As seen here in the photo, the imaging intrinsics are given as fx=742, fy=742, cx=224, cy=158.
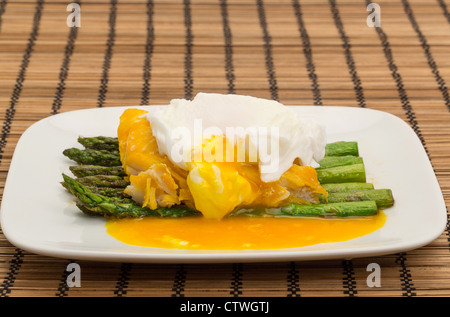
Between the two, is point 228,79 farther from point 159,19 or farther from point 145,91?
point 159,19

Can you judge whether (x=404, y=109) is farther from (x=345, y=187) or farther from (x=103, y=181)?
(x=103, y=181)

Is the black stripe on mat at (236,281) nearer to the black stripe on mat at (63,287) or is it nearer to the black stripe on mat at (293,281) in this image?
the black stripe on mat at (293,281)

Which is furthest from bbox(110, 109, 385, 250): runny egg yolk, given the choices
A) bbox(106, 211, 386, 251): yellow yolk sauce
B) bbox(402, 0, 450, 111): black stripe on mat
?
bbox(402, 0, 450, 111): black stripe on mat

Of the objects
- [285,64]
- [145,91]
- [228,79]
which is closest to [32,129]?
[145,91]

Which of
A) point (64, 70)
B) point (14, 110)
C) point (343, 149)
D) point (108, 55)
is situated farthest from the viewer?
point (108, 55)

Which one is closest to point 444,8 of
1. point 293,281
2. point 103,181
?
point 103,181

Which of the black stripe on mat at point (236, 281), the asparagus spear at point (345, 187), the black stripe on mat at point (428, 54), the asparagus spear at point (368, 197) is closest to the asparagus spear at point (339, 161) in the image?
the asparagus spear at point (345, 187)

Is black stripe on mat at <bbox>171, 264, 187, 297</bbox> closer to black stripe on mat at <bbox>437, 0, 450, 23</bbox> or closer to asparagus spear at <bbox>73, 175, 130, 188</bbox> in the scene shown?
asparagus spear at <bbox>73, 175, 130, 188</bbox>
